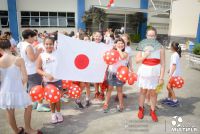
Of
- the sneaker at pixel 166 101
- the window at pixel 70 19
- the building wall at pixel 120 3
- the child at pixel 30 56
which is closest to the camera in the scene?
the child at pixel 30 56

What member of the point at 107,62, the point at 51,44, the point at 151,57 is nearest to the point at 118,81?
the point at 107,62

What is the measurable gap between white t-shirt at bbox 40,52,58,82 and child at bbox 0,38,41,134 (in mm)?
644

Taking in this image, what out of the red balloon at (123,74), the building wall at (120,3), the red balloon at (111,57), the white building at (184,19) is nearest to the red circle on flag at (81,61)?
the red balloon at (111,57)

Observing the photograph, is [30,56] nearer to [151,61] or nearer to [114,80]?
[114,80]

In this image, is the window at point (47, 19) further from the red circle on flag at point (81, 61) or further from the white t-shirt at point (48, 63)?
the white t-shirt at point (48, 63)

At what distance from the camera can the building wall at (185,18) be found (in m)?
20.4

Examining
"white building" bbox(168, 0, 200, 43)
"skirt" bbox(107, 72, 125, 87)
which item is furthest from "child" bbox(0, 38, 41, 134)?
"white building" bbox(168, 0, 200, 43)

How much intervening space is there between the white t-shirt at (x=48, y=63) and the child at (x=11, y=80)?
644 mm

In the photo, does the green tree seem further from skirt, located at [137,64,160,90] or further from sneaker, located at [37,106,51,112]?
skirt, located at [137,64,160,90]

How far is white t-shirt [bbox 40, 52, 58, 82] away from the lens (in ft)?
13.1

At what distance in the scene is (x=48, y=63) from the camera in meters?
3.99

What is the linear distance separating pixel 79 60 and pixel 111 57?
671mm

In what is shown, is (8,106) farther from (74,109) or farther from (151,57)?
(151,57)

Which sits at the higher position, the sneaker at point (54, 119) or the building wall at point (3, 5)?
the building wall at point (3, 5)
